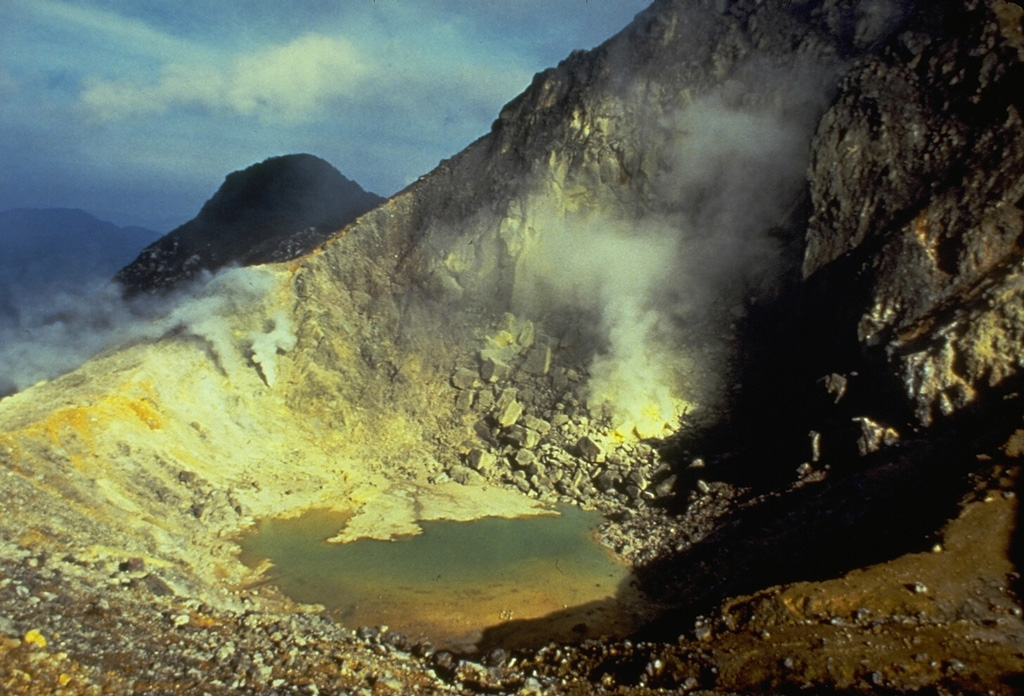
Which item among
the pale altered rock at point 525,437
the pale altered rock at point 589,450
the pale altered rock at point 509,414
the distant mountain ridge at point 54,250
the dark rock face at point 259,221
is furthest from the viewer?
the distant mountain ridge at point 54,250

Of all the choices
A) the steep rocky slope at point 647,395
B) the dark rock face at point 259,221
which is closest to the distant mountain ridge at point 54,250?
the dark rock face at point 259,221

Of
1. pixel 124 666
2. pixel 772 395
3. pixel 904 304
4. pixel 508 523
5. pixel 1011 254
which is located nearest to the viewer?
pixel 124 666

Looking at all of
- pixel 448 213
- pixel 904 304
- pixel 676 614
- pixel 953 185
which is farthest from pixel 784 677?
pixel 448 213

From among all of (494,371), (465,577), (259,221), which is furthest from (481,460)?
(259,221)

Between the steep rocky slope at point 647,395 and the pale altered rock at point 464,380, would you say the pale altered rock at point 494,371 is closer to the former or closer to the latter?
the steep rocky slope at point 647,395

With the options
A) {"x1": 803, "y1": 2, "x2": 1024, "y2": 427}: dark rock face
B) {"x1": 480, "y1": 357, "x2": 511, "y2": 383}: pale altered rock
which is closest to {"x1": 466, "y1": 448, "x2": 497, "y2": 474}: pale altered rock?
{"x1": 480, "y1": 357, "x2": 511, "y2": 383}: pale altered rock

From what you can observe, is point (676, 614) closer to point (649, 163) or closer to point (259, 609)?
point (259, 609)
